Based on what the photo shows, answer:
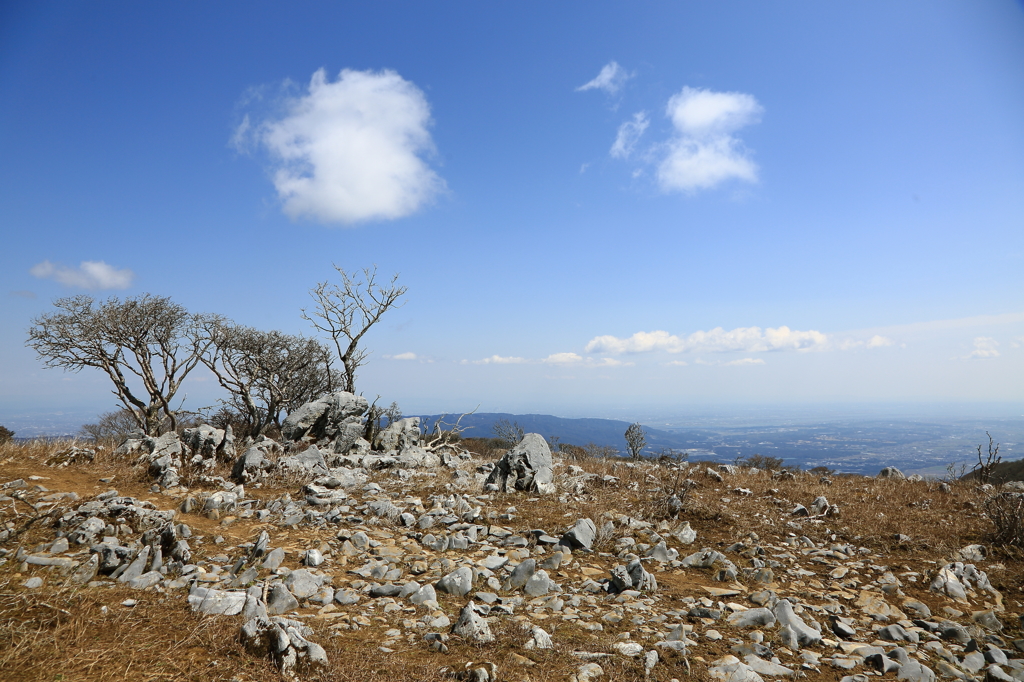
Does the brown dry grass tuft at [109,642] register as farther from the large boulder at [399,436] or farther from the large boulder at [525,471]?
the large boulder at [399,436]

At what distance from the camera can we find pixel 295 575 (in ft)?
20.6

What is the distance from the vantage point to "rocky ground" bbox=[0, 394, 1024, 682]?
4.26 m

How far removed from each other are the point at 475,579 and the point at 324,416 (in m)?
15.7

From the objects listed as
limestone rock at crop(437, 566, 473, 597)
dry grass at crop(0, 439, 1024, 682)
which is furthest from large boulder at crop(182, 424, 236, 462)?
limestone rock at crop(437, 566, 473, 597)

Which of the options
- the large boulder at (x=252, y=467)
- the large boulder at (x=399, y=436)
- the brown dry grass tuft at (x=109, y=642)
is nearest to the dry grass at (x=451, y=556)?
the brown dry grass tuft at (x=109, y=642)

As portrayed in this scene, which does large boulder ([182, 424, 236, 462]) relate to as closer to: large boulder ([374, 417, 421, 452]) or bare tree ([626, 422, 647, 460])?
large boulder ([374, 417, 421, 452])

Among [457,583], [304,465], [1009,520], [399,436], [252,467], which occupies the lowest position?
[457,583]

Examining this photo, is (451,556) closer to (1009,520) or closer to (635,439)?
(1009,520)

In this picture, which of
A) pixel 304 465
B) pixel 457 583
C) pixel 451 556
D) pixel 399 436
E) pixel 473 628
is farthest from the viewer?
pixel 399 436

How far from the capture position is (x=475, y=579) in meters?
6.79

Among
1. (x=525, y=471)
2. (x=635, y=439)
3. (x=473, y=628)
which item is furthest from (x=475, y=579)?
(x=635, y=439)

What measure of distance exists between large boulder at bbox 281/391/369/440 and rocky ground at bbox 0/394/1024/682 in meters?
6.95

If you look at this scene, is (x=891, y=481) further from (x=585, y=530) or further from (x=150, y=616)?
(x=150, y=616)

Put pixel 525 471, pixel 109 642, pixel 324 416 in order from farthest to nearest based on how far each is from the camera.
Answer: pixel 324 416, pixel 525 471, pixel 109 642
